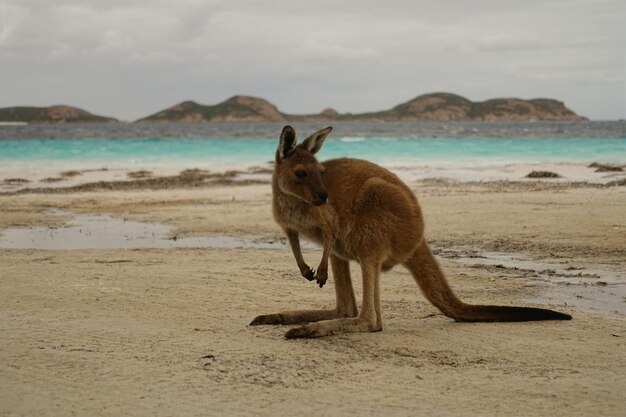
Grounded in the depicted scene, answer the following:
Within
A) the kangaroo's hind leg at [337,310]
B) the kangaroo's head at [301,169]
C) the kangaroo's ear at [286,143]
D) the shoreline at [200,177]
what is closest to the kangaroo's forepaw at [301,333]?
the kangaroo's hind leg at [337,310]

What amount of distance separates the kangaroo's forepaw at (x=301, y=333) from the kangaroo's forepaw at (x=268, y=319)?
0.41m

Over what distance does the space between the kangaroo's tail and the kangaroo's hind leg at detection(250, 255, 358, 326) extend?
390 mm

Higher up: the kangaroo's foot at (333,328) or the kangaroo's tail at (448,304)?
the kangaroo's tail at (448,304)

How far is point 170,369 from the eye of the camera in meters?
3.50

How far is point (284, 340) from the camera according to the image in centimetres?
411

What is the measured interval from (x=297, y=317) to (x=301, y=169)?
1009mm

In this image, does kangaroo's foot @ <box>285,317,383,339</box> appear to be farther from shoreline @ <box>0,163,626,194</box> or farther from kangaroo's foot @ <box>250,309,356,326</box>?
shoreline @ <box>0,163,626,194</box>

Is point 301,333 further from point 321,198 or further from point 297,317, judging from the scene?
point 321,198

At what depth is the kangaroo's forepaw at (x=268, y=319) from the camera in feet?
14.7

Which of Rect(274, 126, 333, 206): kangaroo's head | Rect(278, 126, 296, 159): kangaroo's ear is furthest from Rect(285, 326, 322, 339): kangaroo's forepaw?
Rect(278, 126, 296, 159): kangaroo's ear

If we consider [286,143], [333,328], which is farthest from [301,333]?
[286,143]

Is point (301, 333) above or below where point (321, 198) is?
below

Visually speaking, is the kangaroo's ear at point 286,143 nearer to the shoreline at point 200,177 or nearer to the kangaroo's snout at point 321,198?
the kangaroo's snout at point 321,198

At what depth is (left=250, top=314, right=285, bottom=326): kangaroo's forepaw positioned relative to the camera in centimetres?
448
